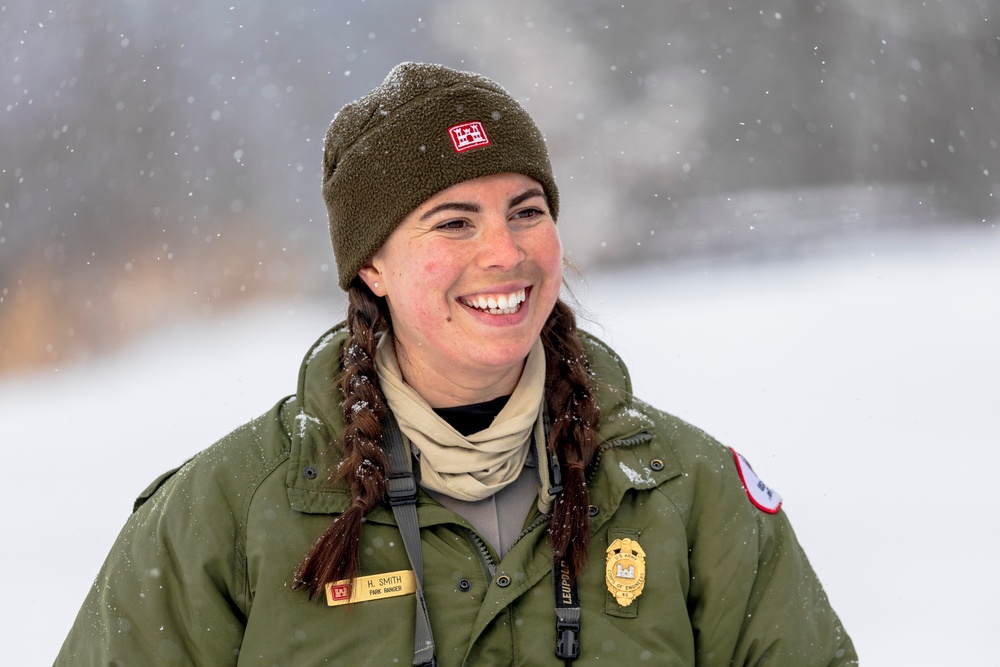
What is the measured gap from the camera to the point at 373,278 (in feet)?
7.07

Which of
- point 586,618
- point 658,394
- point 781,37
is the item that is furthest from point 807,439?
point 781,37

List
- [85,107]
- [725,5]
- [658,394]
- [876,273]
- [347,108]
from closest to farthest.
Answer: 1. [347,108]
2. [658,394]
3. [876,273]
4. [85,107]
5. [725,5]

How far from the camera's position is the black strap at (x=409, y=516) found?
6.24 ft

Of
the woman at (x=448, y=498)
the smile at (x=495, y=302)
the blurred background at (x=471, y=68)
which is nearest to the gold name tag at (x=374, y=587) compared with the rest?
the woman at (x=448, y=498)

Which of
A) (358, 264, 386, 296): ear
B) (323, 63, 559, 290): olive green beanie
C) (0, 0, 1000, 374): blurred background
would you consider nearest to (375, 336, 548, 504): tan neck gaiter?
(358, 264, 386, 296): ear

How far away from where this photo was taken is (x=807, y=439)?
5.24 meters

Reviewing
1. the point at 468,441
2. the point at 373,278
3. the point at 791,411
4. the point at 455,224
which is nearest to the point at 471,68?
the point at 791,411

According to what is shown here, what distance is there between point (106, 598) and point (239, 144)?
671 centimetres

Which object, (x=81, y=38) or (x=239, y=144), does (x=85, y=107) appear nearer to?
(x=81, y=38)

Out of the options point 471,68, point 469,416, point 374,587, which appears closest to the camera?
point 374,587

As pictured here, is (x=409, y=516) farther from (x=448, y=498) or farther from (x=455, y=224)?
(x=455, y=224)

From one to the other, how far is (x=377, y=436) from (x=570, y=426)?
1.30 ft

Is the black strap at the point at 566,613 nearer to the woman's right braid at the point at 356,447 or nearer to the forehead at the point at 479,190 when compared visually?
the woman's right braid at the point at 356,447

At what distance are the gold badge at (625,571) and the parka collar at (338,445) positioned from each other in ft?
0.21
